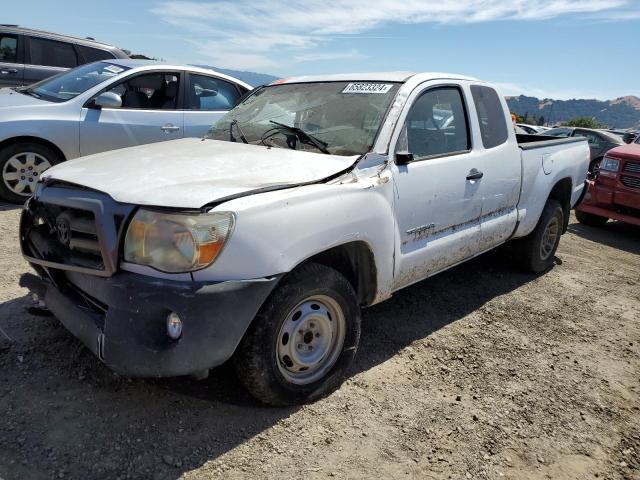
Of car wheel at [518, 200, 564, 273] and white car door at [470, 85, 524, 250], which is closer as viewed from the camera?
white car door at [470, 85, 524, 250]

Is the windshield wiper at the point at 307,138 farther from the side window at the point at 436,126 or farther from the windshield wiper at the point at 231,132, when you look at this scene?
the side window at the point at 436,126

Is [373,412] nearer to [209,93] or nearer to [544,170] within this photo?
[544,170]

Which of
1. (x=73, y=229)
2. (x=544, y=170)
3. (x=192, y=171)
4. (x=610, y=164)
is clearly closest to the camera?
(x=73, y=229)

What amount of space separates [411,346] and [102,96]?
428cm

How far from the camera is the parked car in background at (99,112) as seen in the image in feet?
18.7

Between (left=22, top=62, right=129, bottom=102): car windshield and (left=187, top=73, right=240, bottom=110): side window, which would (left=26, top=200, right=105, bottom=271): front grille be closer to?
(left=22, top=62, right=129, bottom=102): car windshield

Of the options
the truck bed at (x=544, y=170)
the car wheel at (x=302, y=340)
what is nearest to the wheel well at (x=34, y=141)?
the car wheel at (x=302, y=340)

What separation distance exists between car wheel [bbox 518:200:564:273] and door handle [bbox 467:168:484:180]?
4.83 feet

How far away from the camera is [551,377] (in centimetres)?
334

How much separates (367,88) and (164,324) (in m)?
2.12

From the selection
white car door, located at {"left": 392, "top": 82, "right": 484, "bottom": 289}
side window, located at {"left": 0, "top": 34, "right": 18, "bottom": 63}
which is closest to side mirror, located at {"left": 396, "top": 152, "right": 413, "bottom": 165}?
white car door, located at {"left": 392, "top": 82, "right": 484, "bottom": 289}

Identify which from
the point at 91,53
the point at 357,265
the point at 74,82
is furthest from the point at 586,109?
the point at 357,265

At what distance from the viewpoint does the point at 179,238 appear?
2295 millimetres

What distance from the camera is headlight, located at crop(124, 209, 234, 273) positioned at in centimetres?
228
